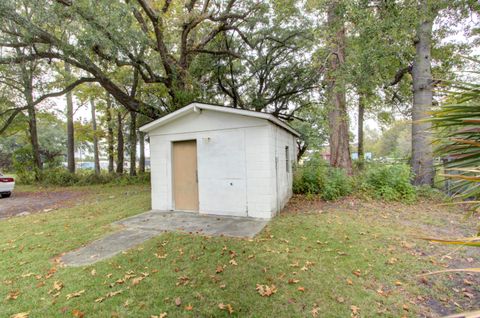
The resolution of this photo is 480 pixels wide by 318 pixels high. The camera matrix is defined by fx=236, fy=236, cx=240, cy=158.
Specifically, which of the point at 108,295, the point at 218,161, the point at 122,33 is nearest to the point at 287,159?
the point at 218,161

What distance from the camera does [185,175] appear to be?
696cm

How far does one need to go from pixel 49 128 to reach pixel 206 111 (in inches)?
1107

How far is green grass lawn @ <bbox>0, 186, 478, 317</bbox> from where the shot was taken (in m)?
2.74

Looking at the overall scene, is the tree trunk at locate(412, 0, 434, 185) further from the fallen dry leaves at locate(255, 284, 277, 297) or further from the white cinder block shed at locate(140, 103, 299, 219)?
the fallen dry leaves at locate(255, 284, 277, 297)

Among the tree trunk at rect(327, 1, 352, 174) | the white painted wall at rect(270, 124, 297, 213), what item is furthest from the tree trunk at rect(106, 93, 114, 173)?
the tree trunk at rect(327, 1, 352, 174)

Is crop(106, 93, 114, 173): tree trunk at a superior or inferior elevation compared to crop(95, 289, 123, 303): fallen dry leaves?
superior

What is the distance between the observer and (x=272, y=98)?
14164 millimetres

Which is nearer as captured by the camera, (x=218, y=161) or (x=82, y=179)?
(x=218, y=161)

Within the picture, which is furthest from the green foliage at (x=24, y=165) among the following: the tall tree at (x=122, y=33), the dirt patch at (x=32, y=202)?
the tall tree at (x=122, y=33)

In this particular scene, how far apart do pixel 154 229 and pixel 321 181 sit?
5.54 metres

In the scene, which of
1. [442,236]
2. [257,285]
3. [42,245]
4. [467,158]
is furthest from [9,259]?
[442,236]

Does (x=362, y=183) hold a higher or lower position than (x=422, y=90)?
lower

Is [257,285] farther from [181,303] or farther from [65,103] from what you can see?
[65,103]

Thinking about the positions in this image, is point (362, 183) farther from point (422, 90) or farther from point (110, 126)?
point (110, 126)
